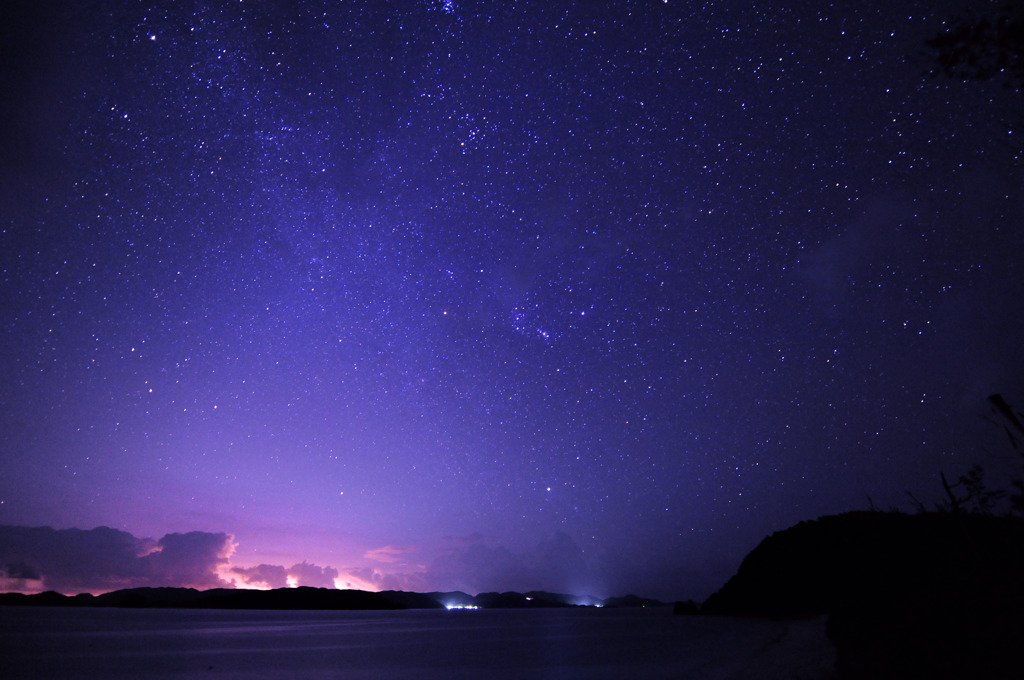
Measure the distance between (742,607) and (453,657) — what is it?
8568cm

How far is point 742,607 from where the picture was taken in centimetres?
9756

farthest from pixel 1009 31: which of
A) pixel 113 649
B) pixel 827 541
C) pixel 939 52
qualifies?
pixel 827 541

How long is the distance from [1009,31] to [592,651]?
33254mm

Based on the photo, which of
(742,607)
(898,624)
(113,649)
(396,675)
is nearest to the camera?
(898,624)

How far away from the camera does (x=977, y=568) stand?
6.82 meters

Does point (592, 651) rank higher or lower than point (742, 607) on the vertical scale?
higher

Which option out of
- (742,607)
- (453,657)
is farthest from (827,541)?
(453,657)

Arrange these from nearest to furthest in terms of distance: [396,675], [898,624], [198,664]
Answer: [898,624] → [396,675] → [198,664]

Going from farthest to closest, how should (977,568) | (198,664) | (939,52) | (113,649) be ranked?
(113,649) → (198,664) → (977,568) → (939,52)

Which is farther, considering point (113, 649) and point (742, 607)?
point (742, 607)

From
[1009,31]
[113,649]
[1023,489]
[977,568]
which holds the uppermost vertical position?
[1009,31]

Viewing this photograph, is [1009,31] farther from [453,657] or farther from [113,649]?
[113,649]

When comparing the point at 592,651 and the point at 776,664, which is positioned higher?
the point at 776,664

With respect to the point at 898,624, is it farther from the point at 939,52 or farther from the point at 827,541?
the point at 827,541
